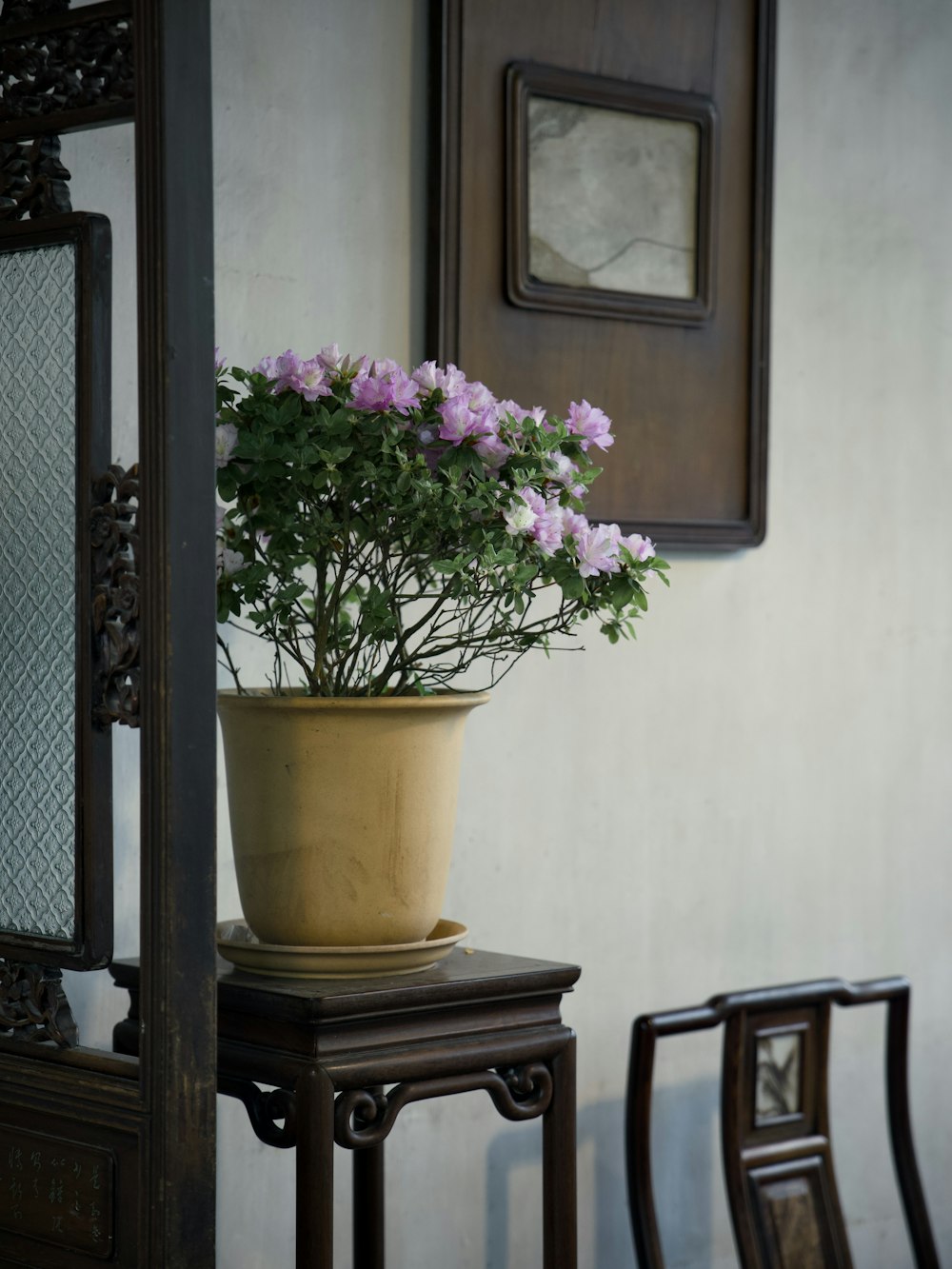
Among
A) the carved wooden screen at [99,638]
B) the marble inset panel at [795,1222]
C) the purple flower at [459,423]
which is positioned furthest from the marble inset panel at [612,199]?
the marble inset panel at [795,1222]

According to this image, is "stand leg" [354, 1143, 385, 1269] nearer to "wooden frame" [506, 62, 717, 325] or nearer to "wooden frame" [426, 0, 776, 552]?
"wooden frame" [426, 0, 776, 552]

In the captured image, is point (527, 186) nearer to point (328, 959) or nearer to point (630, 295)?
point (630, 295)

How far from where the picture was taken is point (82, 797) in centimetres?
152

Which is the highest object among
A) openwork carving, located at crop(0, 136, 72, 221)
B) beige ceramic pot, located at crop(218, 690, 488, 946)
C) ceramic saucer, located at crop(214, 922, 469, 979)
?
openwork carving, located at crop(0, 136, 72, 221)

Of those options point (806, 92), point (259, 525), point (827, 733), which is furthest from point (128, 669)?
point (806, 92)

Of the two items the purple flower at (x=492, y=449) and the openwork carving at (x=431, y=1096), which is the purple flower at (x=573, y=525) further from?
the openwork carving at (x=431, y=1096)

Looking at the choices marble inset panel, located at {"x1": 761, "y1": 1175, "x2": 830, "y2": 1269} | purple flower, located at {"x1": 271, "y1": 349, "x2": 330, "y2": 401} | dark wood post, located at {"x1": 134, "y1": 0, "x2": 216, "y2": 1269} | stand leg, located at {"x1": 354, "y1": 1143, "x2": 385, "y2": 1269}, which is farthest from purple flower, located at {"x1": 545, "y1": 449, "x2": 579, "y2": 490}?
marble inset panel, located at {"x1": 761, "y1": 1175, "x2": 830, "y2": 1269}

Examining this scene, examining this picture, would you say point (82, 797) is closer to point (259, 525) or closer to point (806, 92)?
point (259, 525)

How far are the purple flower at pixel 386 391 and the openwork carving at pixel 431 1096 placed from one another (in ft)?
2.23

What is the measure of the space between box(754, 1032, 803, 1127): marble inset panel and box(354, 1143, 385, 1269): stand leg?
71cm

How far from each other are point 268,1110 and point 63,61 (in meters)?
1.06

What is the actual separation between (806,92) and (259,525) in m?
1.51

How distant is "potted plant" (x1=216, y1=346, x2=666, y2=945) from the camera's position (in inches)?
62.7

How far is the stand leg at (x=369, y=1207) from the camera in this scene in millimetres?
2016
